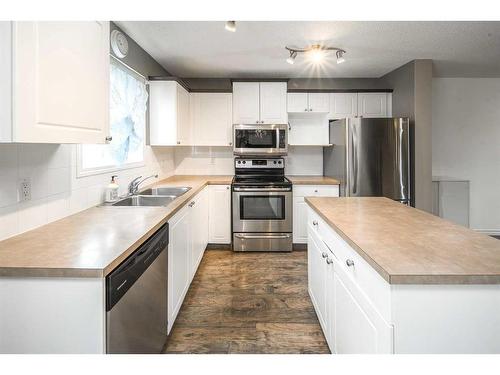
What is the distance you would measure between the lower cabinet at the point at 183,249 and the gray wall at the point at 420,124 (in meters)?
2.48

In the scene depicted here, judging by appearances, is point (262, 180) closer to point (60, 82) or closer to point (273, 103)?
point (273, 103)

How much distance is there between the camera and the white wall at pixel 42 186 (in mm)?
1559

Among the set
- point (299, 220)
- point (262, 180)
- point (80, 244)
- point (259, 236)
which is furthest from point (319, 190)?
point (80, 244)

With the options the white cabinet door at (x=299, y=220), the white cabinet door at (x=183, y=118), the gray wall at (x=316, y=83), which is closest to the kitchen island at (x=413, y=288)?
the white cabinet door at (x=299, y=220)

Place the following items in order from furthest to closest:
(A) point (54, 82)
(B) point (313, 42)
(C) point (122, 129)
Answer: (B) point (313, 42) < (C) point (122, 129) < (A) point (54, 82)

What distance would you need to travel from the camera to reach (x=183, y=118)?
4.22 metres

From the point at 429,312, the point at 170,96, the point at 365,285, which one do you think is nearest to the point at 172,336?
the point at 365,285

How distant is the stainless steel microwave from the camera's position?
4.45 metres

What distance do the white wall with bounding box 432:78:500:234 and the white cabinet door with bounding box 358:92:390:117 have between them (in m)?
0.90

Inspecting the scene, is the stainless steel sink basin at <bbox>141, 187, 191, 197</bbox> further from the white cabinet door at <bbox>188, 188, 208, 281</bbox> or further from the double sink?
the white cabinet door at <bbox>188, 188, 208, 281</bbox>

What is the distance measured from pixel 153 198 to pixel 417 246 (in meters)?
2.20
